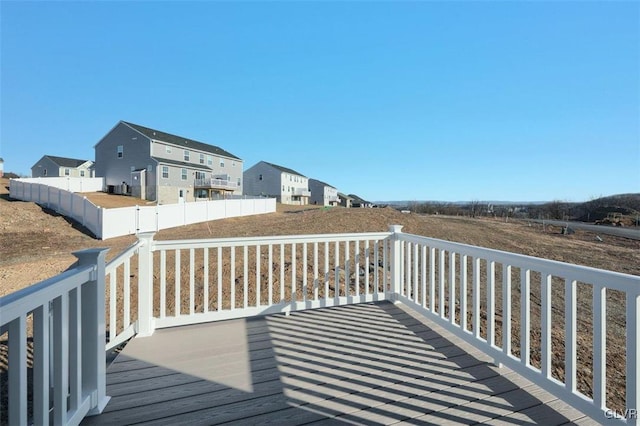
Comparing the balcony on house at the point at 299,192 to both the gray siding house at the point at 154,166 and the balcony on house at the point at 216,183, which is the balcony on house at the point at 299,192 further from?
the gray siding house at the point at 154,166

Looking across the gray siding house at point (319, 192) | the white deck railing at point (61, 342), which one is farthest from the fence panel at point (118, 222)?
the gray siding house at point (319, 192)

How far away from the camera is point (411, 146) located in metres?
17.0

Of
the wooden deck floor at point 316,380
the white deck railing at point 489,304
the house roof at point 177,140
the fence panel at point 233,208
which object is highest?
the house roof at point 177,140

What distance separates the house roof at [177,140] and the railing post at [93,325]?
26618 mm

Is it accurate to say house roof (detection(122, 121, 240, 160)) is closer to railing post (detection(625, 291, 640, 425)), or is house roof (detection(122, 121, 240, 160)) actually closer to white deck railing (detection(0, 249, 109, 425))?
white deck railing (detection(0, 249, 109, 425))

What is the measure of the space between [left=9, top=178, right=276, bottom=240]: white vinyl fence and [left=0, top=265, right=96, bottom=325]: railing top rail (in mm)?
10691

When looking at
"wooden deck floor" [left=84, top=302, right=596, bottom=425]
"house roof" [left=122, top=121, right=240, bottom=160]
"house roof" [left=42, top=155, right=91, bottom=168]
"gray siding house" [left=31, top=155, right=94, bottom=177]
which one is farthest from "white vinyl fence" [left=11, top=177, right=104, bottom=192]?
"wooden deck floor" [left=84, top=302, right=596, bottom=425]

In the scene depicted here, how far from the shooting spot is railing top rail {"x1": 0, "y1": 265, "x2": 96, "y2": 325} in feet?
2.82

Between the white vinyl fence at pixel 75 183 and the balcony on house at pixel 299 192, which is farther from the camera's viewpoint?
the balcony on house at pixel 299 192

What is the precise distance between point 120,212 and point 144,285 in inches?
439

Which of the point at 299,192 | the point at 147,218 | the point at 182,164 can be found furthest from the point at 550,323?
the point at 299,192

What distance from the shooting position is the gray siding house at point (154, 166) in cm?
2438

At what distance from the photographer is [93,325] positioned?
1564 mm

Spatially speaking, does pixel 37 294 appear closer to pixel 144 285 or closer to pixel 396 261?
pixel 144 285
